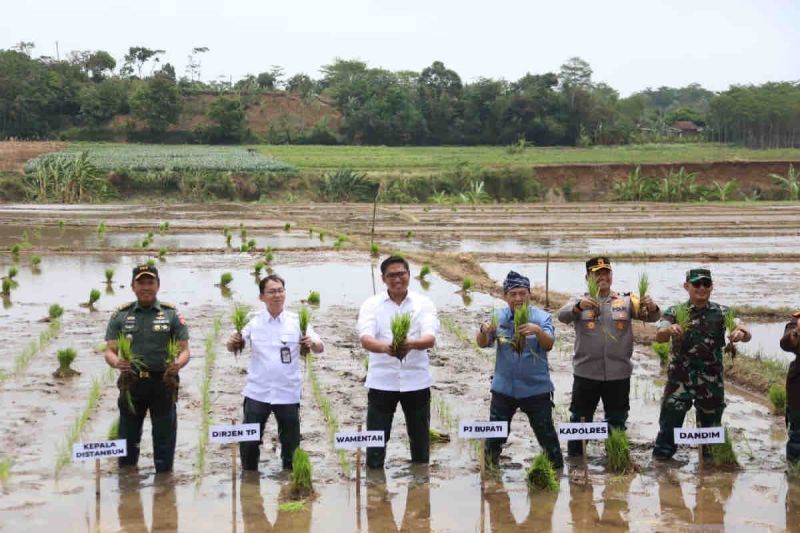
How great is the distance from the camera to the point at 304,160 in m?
52.4

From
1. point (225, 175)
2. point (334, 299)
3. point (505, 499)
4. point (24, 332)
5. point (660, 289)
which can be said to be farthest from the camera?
point (225, 175)

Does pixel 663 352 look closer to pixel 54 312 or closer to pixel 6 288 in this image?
pixel 54 312

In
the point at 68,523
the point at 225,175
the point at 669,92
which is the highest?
the point at 669,92

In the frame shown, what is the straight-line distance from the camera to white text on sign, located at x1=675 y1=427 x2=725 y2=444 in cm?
664

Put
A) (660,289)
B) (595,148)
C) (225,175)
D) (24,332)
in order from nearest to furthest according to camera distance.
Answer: (24,332) < (660,289) < (225,175) < (595,148)

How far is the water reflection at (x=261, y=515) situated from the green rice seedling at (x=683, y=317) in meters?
2.76

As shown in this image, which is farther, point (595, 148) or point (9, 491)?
point (595, 148)

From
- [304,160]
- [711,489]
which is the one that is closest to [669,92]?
[304,160]

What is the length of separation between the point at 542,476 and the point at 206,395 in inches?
144

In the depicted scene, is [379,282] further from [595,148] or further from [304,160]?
[595,148]

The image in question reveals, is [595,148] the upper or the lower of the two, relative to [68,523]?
upper

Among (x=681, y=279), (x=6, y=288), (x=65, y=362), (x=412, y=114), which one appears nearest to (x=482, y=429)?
(x=65, y=362)

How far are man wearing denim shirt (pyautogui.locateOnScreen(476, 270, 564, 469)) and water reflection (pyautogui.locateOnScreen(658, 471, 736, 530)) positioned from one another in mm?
813

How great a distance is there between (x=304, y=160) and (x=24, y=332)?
1584 inches
